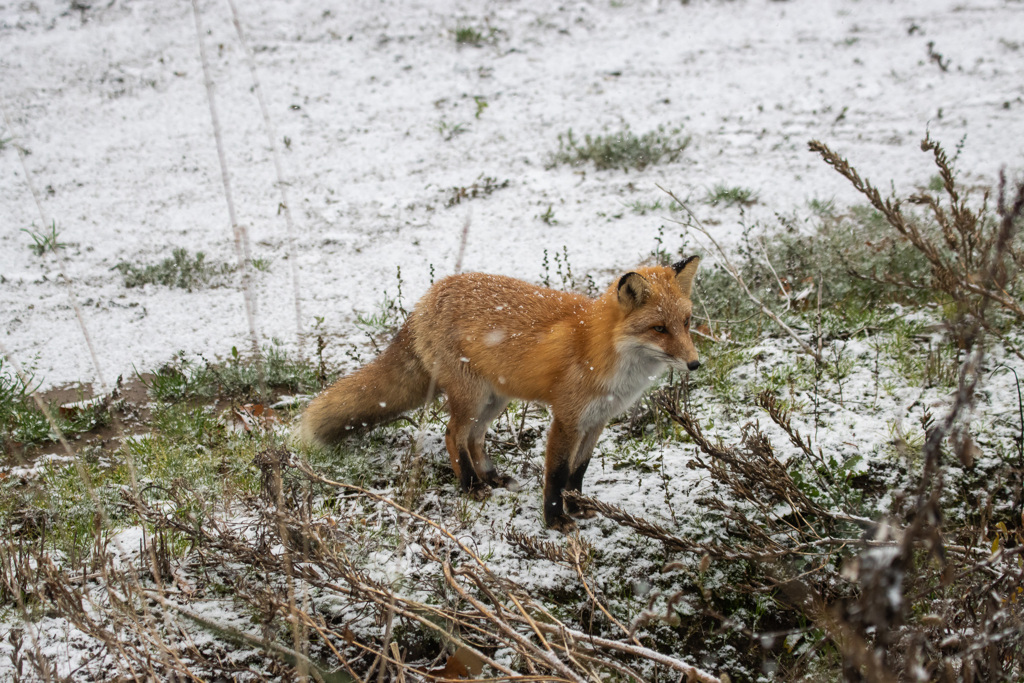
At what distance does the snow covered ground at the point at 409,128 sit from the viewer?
614cm

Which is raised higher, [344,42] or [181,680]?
[344,42]

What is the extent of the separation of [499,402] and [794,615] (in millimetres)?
1845

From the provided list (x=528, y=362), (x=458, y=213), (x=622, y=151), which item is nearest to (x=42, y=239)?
(x=458, y=213)

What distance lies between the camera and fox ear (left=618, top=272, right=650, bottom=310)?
2971 mm

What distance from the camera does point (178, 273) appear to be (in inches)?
245

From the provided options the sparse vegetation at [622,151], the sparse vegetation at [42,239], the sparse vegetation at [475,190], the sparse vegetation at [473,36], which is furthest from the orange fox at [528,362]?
the sparse vegetation at [473,36]

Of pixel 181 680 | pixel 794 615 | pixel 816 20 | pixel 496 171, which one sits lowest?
pixel 794 615

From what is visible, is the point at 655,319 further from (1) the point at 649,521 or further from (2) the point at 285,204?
(2) the point at 285,204

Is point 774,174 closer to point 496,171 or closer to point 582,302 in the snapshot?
point 496,171

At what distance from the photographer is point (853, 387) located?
4109 millimetres

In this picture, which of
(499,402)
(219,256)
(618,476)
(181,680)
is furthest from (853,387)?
(219,256)

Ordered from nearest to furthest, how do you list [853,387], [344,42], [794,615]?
[794,615], [853,387], [344,42]

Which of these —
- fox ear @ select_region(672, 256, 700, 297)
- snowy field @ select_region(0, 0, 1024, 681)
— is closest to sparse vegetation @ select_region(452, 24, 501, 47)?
snowy field @ select_region(0, 0, 1024, 681)

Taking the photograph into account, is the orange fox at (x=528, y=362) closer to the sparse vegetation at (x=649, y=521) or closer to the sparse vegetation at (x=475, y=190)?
the sparse vegetation at (x=649, y=521)
